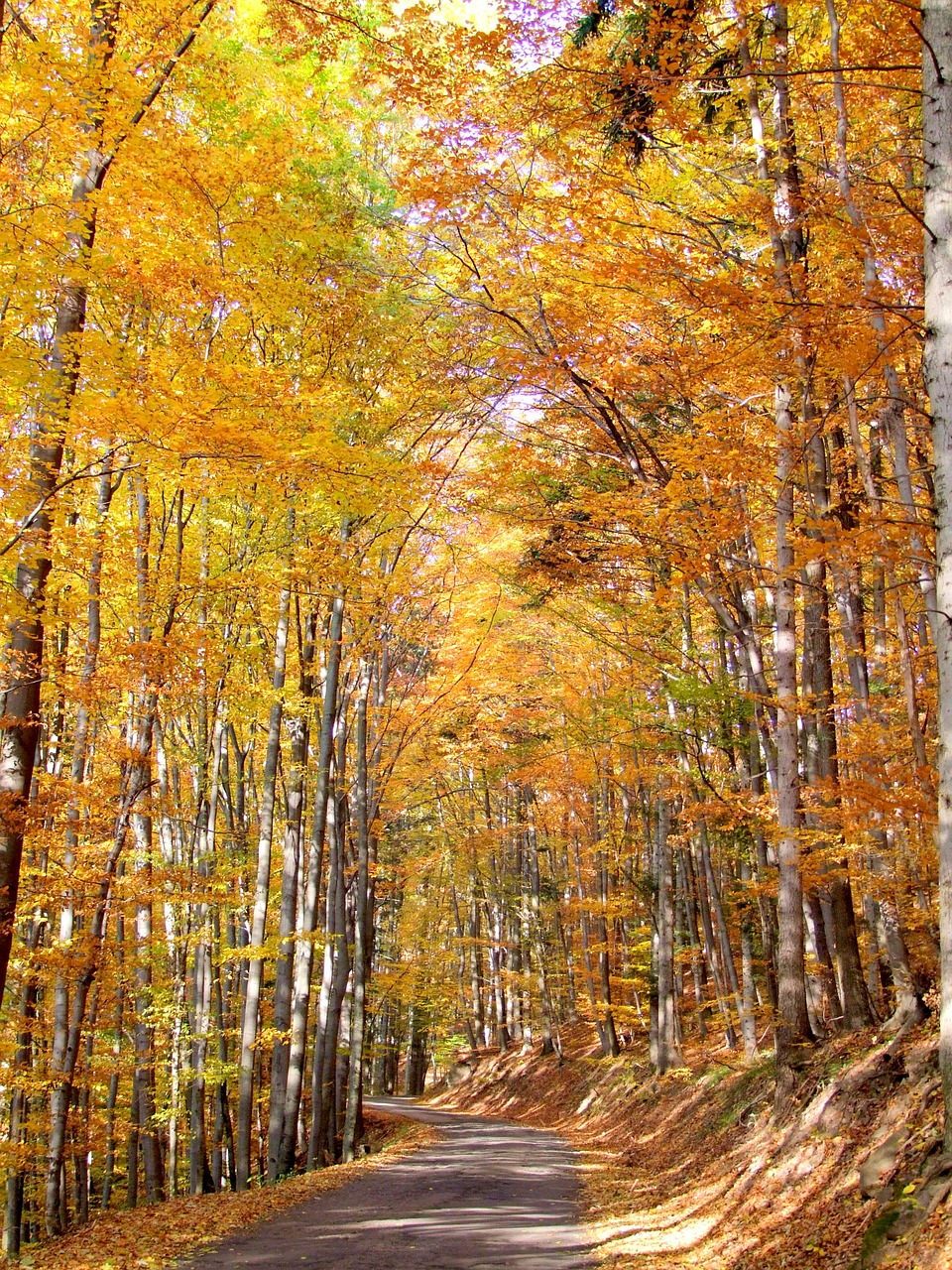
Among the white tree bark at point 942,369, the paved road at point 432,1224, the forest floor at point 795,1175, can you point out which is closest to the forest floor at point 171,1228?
the paved road at point 432,1224

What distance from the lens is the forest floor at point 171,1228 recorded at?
6.73 m

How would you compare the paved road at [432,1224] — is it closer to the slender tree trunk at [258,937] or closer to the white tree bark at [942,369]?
the slender tree trunk at [258,937]

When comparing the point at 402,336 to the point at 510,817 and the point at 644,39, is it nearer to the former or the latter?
the point at 644,39

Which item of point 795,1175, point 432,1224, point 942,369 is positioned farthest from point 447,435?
point 432,1224

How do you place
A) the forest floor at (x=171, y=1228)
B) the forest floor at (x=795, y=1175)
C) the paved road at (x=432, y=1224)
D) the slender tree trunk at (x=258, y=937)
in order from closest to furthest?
the forest floor at (x=795, y=1175) → the paved road at (x=432, y=1224) → the forest floor at (x=171, y=1228) → the slender tree trunk at (x=258, y=937)

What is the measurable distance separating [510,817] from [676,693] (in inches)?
633

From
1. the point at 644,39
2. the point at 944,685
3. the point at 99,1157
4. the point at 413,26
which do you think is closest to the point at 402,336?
the point at 413,26

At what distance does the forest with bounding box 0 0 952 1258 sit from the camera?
22.4 feet

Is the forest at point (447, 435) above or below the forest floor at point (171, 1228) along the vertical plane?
above

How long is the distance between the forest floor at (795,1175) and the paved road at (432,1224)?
47 cm

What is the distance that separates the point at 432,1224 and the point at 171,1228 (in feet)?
8.18

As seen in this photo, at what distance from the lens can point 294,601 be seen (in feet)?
46.1

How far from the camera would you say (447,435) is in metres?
10.6

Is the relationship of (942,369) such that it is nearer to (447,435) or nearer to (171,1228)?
(447,435)
